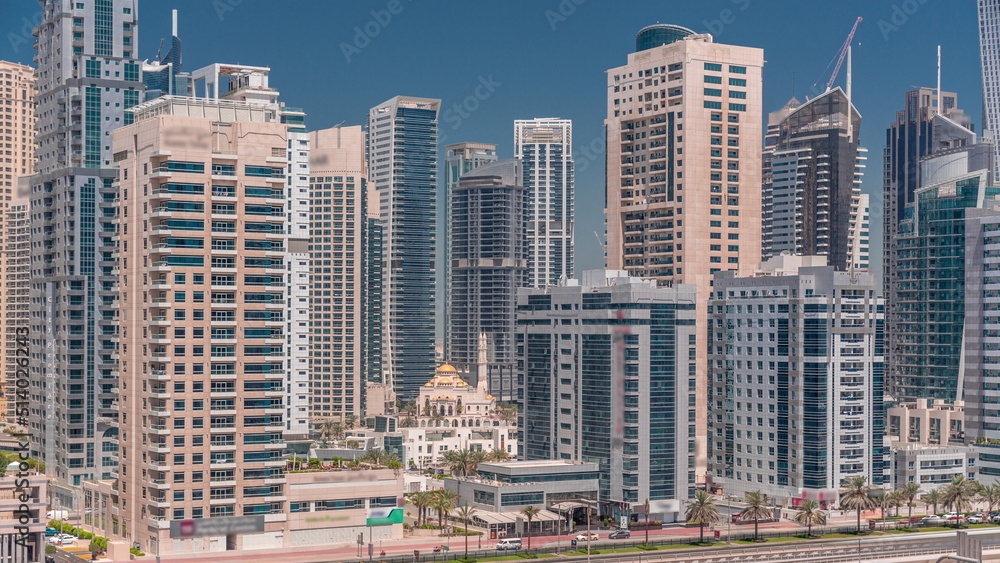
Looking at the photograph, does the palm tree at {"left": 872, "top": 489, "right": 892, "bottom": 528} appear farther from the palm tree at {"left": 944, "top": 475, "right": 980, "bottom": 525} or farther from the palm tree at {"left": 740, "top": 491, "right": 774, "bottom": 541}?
the palm tree at {"left": 740, "top": 491, "right": 774, "bottom": 541}

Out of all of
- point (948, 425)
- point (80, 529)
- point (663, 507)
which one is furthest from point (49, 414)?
point (948, 425)

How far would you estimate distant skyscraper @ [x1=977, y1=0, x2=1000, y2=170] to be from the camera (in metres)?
186

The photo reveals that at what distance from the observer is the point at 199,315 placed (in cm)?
8962

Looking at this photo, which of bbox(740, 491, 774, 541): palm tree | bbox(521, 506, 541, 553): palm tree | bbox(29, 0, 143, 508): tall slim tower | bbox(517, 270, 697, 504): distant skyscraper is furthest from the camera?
bbox(29, 0, 143, 508): tall slim tower

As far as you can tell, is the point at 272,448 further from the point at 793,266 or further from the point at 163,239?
the point at 793,266

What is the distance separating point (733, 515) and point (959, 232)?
1925 inches

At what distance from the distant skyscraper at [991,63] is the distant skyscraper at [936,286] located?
1511 inches

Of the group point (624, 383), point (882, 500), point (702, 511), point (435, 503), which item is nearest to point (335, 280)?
point (624, 383)

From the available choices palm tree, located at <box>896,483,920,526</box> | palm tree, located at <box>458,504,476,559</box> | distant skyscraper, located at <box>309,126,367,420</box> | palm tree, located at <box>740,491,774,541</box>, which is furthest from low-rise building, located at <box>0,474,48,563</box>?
distant skyscraper, located at <box>309,126,367,420</box>

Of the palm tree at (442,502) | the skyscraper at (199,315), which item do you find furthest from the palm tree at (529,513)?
the skyscraper at (199,315)

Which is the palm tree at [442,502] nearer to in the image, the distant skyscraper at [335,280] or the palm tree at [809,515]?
the palm tree at [809,515]

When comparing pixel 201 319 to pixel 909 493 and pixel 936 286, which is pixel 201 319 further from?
pixel 936 286

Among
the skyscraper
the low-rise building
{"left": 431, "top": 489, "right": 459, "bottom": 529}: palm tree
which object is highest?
the skyscraper

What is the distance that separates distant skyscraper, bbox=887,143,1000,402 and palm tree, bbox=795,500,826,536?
41995 mm
